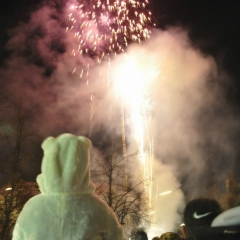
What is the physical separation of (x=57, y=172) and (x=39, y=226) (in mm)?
496

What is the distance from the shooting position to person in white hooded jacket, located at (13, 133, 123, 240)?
346 cm

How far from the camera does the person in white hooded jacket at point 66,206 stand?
11.3ft

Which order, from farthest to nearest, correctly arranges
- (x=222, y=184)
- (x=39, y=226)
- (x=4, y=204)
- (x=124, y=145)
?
(x=222, y=184) < (x=124, y=145) < (x=4, y=204) < (x=39, y=226)

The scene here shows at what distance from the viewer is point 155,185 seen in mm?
37781

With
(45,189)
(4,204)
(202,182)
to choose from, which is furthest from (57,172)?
(202,182)

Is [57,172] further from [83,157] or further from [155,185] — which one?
[155,185]

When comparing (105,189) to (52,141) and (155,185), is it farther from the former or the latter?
(52,141)

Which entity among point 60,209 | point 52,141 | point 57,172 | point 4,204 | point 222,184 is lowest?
point 60,209

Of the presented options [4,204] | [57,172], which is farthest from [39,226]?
[4,204]

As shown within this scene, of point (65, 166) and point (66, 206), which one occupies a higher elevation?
point (65, 166)

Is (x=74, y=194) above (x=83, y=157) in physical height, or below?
below

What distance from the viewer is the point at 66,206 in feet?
11.5

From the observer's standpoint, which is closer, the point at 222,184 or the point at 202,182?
the point at 222,184

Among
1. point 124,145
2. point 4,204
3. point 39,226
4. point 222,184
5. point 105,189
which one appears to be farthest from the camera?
point 222,184
